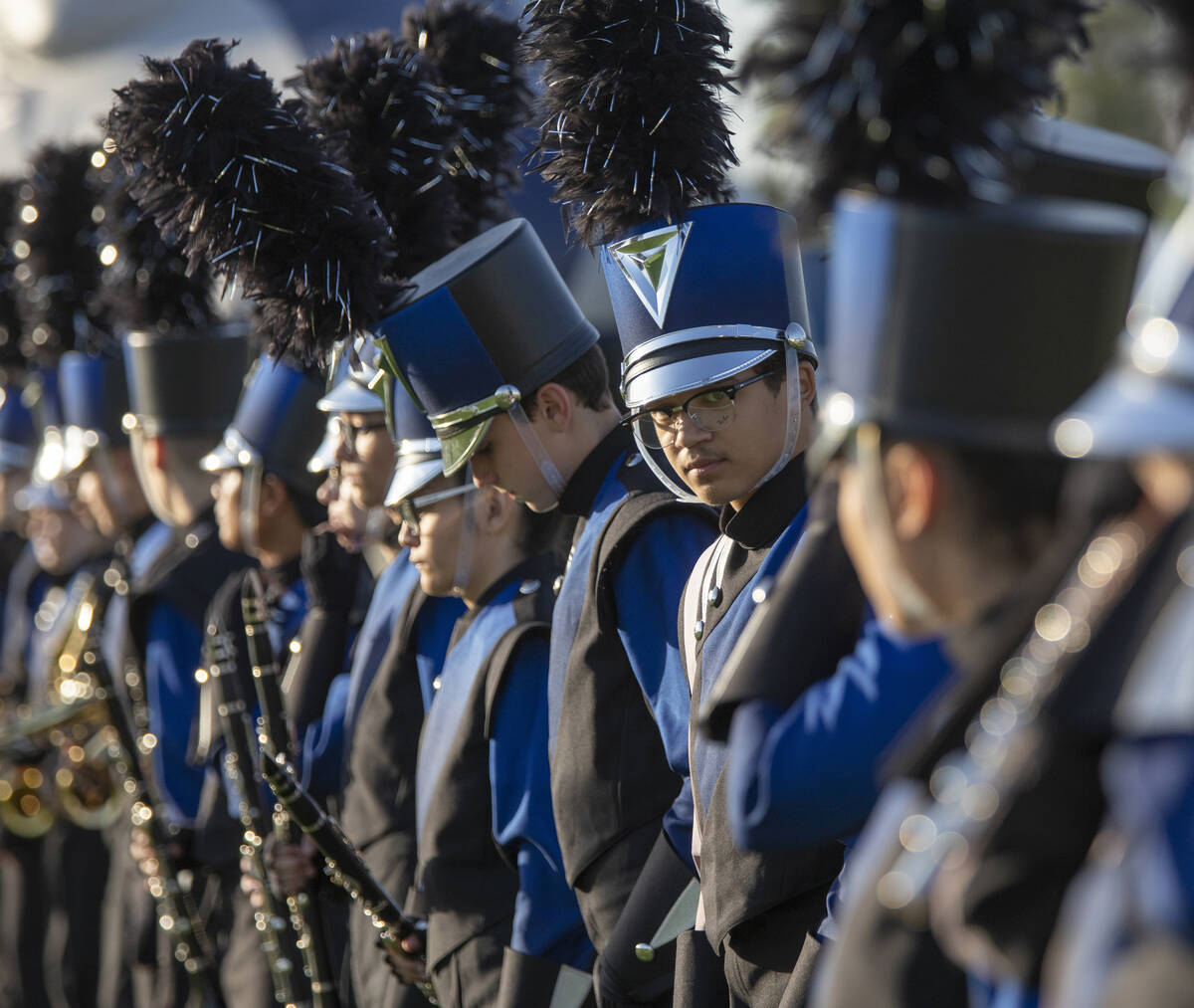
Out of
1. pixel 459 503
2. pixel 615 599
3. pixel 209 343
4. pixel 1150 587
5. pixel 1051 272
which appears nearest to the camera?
pixel 1150 587

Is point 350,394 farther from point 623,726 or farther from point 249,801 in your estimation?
point 623,726

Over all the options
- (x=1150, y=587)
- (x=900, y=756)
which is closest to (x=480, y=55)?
(x=900, y=756)

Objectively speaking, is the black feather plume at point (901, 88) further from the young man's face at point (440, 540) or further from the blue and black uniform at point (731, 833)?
the young man's face at point (440, 540)

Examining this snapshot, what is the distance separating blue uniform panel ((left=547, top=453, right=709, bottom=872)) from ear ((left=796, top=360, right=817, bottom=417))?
0.36 metres

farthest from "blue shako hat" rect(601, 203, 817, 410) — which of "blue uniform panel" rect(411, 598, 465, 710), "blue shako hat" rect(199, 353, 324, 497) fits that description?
"blue shako hat" rect(199, 353, 324, 497)

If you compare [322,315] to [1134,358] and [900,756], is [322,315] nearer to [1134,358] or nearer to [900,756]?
[900,756]

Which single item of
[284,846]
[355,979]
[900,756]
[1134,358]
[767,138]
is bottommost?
[355,979]

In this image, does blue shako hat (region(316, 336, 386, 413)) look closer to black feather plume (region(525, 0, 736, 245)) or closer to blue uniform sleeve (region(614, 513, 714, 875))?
black feather plume (region(525, 0, 736, 245))

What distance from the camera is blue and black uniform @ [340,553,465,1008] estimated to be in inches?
179

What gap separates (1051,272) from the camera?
170 centimetres

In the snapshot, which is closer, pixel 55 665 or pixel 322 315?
pixel 322 315

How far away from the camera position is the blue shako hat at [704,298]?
10.7ft

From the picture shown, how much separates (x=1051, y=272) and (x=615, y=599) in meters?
1.87

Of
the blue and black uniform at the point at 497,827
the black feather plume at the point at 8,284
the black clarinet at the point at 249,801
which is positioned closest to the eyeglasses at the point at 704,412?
the blue and black uniform at the point at 497,827
